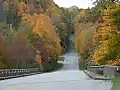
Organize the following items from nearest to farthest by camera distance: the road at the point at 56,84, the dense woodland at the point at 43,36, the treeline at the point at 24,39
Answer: the road at the point at 56,84 → the dense woodland at the point at 43,36 → the treeline at the point at 24,39

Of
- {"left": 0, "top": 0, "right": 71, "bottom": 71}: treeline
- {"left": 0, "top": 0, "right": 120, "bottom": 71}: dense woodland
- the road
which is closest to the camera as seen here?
the road

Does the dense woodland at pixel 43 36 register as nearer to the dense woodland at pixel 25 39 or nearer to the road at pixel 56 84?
the dense woodland at pixel 25 39

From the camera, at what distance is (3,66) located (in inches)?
1722

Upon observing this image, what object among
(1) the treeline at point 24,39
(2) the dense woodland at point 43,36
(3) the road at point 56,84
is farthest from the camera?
(1) the treeline at point 24,39

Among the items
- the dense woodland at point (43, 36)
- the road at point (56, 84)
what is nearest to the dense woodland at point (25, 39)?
the dense woodland at point (43, 36)

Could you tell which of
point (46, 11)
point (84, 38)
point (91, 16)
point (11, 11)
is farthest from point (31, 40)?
point (46, 11)

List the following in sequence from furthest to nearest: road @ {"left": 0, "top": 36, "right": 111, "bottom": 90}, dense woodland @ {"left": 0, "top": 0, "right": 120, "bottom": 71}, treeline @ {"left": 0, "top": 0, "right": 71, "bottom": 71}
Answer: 1. treeline @ {"left": 0, "top": 0, "right": 71, "bottom": 71}
2. dense woodland @ {"left": 0, "top": 0, "right": 120, "bottom": 71}
3. road @ {"left": 0, "top": 36, "right": 111, "bottom": 90}

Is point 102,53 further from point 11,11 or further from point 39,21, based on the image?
point 11,11

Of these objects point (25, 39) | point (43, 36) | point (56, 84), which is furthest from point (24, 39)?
point (56, 84)

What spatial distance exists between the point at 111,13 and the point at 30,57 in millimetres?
37599

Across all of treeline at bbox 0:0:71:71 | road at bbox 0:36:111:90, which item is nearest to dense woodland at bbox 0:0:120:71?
treeline at bbox 0:0:71:71

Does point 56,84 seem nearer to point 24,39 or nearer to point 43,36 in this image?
point 24,39

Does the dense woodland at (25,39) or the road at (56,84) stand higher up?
the dense woodland at (25,39)

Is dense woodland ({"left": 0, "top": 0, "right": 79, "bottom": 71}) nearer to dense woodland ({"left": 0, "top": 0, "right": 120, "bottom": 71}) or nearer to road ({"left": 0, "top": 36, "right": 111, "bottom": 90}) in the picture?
dense woodland ({"left": 0, "top": 0, "right": 120, "bottom": 71})
